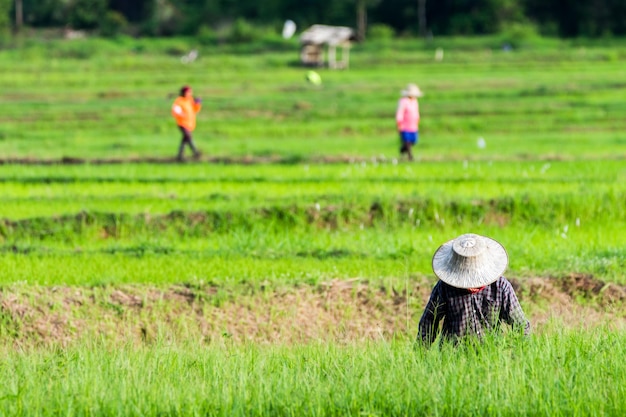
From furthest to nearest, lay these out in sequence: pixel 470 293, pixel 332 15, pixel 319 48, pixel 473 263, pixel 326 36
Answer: pixel 332 15 → pixel 326 36 → pixel 319 48 → pixel 470 293 → pixel 473 263

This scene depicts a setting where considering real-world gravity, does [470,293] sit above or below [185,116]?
above

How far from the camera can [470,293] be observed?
564 cm

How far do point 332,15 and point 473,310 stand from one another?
163ft

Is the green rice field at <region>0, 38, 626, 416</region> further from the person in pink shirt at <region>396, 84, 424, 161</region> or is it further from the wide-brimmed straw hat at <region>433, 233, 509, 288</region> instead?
the person in pink shirt at <region>396, 84, 424, 161</region>

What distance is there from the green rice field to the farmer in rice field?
16 cm

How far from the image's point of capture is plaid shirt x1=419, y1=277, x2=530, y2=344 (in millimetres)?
5609

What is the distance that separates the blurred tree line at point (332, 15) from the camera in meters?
50.5

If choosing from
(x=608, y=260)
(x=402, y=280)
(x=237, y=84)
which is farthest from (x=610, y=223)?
(x=237, y=84)

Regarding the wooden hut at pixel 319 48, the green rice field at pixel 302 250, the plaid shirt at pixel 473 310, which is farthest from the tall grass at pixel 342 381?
the wooden hut at pixel 319 48

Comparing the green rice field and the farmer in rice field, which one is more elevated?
the farmer in rice field

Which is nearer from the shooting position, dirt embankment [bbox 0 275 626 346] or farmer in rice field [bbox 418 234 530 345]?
farmer in rice field [bbox 418 234 530 345]

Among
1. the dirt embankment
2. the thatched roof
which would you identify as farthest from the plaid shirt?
the thatched roof

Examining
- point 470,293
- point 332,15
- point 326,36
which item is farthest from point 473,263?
point 332,15

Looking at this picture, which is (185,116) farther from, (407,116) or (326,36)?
(326,36)
